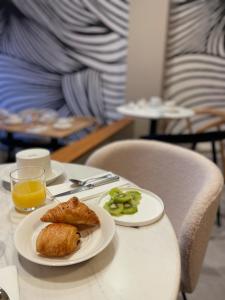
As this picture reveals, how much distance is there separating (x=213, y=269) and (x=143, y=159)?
0.96 m

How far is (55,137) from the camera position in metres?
3.00

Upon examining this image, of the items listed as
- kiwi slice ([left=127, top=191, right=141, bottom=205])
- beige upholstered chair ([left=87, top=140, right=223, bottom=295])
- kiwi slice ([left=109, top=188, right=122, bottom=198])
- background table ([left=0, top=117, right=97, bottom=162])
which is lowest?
background table ([left=0, top=117, right=97, bottom=162])

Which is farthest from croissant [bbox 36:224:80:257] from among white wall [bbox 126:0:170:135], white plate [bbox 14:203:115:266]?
white wall [bbox 126:0:170:135]

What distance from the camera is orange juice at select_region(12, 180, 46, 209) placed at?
0.85 m

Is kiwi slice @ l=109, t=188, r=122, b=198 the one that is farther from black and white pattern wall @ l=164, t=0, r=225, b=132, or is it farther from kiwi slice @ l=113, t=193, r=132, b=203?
black and white pattern wall @ l=164, t=0, r=225, b=132

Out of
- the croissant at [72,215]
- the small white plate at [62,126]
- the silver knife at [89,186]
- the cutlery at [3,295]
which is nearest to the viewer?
the cutlery at [3,295]

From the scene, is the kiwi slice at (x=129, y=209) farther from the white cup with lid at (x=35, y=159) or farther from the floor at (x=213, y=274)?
the floor at (x=213, y=274)

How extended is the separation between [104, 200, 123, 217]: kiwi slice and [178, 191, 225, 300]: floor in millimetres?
881

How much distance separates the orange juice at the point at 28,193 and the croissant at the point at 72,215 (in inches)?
4.9

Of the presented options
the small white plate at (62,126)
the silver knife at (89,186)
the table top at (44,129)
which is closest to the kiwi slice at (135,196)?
the silver knife at (89,186)

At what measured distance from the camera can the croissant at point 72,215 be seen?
72 cm

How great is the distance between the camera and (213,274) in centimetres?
177

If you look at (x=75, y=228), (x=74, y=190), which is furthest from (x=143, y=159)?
(x=75, y=228)

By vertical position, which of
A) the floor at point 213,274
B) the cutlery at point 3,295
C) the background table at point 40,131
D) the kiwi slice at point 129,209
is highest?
the cutlery at point 3,295
